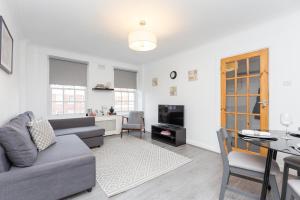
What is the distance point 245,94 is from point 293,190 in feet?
6.48

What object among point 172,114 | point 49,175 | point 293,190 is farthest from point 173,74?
point 49,175

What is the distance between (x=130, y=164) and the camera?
255cm

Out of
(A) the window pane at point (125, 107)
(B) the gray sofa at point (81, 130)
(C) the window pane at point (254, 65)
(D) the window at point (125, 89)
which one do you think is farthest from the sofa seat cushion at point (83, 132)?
(C) the window pane at point (254, 65)

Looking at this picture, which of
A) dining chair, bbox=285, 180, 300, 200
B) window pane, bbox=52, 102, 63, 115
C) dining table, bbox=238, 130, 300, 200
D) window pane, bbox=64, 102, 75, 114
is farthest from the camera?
window pane, bbox=64, 102, 75, 114

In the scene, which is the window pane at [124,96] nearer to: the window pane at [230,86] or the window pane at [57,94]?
the window pane at [57,94]

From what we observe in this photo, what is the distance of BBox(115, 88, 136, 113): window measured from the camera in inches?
199

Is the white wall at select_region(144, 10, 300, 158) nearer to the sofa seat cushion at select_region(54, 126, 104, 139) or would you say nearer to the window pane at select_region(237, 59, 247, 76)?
the window pane at select_region(237, 59, 247, 76)

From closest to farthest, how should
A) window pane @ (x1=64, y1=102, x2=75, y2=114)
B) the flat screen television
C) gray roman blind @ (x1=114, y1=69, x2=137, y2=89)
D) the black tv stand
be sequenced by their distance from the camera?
the black tv stand < the flat screen television < window pane @ (x1=64, y1=102, x2=75, y2=114) < gray roman blind @ (x1=114, y1=69, x2=137, y2=89)

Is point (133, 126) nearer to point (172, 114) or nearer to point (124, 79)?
point (172, 114)

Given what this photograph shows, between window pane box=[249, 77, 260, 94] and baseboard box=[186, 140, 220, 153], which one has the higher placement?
window pane box=[249, 77, 260, 94]

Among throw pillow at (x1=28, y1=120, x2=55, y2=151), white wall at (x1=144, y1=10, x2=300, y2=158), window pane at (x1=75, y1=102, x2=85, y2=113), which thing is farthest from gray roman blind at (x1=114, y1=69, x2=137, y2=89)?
throw pillow at (x1=28, y1=120, x2=55, y2=151)

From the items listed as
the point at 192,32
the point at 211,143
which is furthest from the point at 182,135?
the point at 192,32

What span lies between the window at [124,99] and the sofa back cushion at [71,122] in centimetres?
129

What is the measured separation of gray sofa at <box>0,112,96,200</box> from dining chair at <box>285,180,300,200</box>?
79.2 inches
